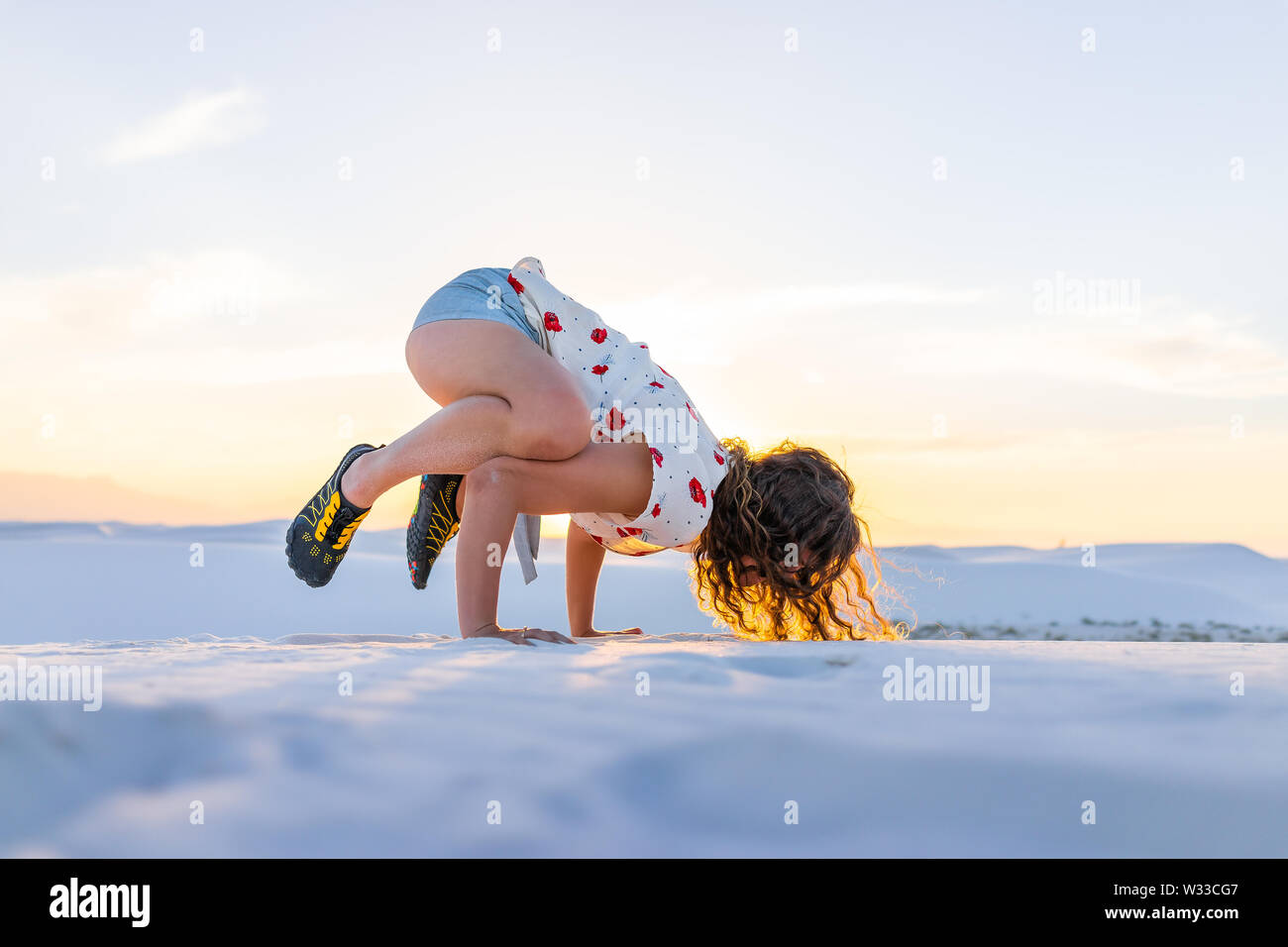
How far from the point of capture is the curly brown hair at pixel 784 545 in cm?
221

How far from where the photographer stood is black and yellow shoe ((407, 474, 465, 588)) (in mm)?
2404

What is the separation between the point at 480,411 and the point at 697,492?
1.71ft

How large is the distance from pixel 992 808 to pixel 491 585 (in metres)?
1.16

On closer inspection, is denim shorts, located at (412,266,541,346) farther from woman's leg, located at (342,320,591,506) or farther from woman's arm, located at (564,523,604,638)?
woman's arm, located at (564,523,604,638)

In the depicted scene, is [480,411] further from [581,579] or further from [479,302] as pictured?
[581,579]

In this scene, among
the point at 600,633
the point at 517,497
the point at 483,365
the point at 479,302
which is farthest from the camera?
the point at 600,633

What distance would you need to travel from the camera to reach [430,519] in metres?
2.42

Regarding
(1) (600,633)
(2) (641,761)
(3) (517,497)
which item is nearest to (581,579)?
(1) (600,633)

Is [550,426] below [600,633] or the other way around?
the other way around

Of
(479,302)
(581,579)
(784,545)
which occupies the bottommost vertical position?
(581,579)

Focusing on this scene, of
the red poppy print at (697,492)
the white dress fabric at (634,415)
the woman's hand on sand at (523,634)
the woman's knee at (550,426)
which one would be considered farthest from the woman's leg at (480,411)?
the woman's hand on sand at (523,634)

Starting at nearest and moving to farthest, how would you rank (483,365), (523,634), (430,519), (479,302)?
(523,634) → (483,365) → (479,302) → (430,519)

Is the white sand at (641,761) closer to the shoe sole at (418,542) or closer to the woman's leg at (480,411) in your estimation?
the woman's leg at (480,411)
